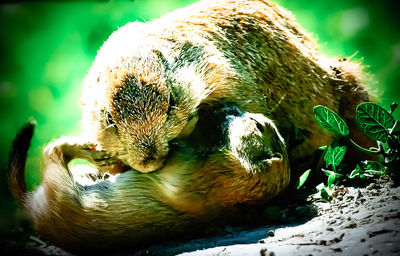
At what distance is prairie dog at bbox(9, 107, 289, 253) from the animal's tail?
0.05 meters

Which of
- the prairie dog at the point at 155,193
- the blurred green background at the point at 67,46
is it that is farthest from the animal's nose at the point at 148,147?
the blurred green background at the point at 67,46

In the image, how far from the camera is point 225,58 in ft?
6.05

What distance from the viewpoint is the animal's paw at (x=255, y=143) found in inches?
59.1

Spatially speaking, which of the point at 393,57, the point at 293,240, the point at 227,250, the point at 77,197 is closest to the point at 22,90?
the point at 77,197

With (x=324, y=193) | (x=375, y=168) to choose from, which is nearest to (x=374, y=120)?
(x=375, y=168)

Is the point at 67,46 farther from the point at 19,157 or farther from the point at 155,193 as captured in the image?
the point at 155,193

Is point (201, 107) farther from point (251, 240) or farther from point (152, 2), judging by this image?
point (152, 2)

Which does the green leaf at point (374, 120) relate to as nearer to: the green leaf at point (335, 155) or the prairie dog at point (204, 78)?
the green leaf at point (335, 155)

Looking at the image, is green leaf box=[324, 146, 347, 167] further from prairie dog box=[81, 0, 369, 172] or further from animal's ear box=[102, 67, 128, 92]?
animal's ear box=[102, 67, 128, 92]

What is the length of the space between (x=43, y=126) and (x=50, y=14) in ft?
1.90

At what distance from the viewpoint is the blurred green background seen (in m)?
1.67

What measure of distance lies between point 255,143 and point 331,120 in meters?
0.40

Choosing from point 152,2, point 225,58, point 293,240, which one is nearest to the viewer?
point 293,240

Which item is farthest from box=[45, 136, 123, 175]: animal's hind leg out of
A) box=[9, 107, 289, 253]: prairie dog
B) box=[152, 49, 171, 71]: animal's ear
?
box=[152, 49, 171, 71]: animal's ear
